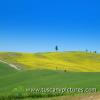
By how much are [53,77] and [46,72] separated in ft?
18.5

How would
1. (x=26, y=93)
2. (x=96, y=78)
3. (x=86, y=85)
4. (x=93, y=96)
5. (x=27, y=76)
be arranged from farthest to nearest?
(x=27, y=76) < (x=96, y=78) < (x=86, y=85) < (x=26, y=93) < (x=93, y=96)

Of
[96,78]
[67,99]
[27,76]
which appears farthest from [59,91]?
[27,76]

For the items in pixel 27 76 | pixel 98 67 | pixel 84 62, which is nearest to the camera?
pixel 27 76

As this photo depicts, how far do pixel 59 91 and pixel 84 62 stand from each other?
84.8 meters

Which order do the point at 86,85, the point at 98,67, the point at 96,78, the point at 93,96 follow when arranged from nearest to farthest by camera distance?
1. the point at 93,96
2. the point at 86,85
3. the point at 96,78
4. the point at 98,67

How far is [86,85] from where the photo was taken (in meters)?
48.0

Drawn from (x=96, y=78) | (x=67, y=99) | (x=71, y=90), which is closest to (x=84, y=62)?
(x=96, y=78)

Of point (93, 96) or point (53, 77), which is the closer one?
point (93, 96)

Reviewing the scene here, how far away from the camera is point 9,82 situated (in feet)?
184

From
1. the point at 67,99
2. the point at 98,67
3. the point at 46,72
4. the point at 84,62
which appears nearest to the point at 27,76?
the point at 46,72

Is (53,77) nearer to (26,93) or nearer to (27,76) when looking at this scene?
(27,76)

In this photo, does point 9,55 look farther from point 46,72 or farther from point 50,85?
point 50,85

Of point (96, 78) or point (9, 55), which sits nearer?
point (96, 78)

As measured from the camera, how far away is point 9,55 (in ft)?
393
